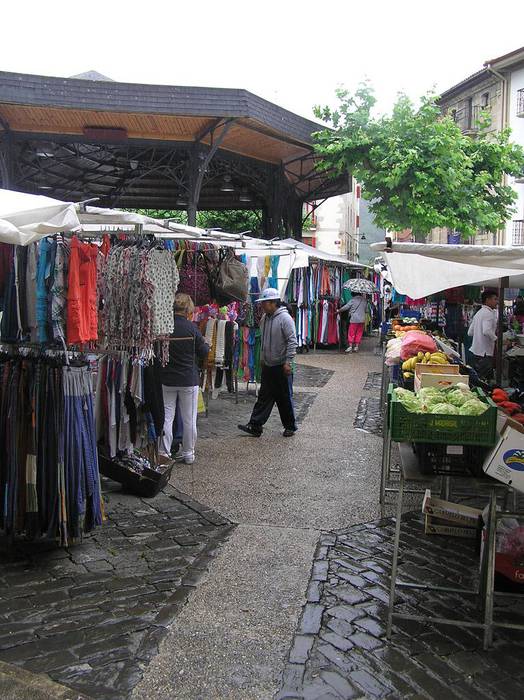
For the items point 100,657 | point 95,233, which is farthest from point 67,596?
point 95,233

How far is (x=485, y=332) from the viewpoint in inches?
447

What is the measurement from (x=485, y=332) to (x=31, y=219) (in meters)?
9.03

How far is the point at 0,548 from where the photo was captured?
469 centimetres

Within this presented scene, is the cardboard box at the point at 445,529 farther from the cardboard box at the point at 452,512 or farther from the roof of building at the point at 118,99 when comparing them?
the roof of building at the point at 118,99

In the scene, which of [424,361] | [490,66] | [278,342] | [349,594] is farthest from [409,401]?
[490,66]

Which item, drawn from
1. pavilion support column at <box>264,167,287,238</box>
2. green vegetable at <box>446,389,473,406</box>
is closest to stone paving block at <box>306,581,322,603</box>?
green vegetable at <box>446,389,473,406</box>

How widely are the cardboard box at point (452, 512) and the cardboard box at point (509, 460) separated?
4.13 feet

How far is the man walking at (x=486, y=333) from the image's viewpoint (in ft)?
37.1

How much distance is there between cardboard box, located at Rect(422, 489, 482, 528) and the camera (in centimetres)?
470

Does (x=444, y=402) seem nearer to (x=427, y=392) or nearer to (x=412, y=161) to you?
(x=427, y=392)

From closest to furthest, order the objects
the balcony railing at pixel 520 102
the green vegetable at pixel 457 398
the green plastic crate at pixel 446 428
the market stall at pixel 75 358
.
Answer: the green plastic crate at pixel 446 428 → the green vegetable at pixel 457 398 → the market stall at pixel 75 358 → the balcony railing at pixel 520 102

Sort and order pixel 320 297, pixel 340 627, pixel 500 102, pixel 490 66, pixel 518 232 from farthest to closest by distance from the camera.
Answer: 1. pixel 500 102
2. pixel 490 66
3. pixel 518 232
4. pixel 320 297
5. pixel 340 627

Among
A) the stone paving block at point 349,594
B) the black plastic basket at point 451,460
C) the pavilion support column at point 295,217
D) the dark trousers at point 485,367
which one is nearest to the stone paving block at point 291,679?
the stone paving block at point 349,594

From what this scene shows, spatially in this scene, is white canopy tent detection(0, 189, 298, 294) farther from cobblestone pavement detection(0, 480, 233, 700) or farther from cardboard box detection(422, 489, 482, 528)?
cardboard box detection(422, 489, 482, 528)
